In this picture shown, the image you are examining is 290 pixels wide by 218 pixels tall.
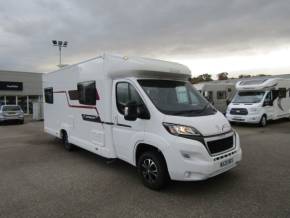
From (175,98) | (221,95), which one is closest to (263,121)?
(221,95)

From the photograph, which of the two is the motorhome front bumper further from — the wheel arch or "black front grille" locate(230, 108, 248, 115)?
"black front grille" locate(230, 108, 248, 115)

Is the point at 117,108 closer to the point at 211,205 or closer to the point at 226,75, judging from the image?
the point at 211,205

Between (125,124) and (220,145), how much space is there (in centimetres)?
193

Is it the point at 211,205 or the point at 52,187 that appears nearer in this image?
the point at 211,205

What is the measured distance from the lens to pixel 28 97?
2958 centimetres

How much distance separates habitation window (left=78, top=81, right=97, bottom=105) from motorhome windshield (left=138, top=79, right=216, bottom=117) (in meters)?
1.54

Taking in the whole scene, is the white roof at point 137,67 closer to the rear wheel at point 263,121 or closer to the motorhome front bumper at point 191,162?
the motorhome front bumper at point 191,162

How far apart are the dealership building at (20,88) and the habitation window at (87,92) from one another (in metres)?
24.2

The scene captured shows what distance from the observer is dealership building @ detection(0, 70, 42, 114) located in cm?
2736

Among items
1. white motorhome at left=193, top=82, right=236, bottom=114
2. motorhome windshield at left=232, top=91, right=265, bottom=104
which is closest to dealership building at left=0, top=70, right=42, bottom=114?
white motorhome at left=193, top=82, right=236, bottom=114

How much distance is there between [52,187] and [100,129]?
164 cm

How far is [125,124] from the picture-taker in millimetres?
5102

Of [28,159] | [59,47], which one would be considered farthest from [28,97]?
[28,159]

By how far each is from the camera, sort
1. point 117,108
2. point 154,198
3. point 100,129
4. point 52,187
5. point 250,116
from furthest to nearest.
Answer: point 250,116 → point 100,129 → point 117,108 → point 52,187 → point 154,198
